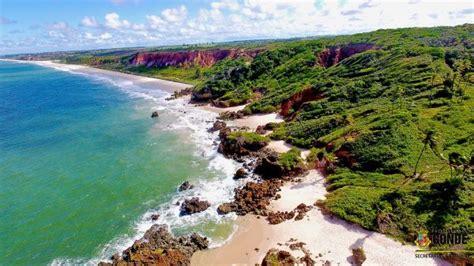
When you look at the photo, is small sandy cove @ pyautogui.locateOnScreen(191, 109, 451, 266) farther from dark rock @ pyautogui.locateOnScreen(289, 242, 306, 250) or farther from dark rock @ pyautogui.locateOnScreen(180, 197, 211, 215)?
dark rock @ pyautogui.locateOnScreen(180, 197, 211, 215)

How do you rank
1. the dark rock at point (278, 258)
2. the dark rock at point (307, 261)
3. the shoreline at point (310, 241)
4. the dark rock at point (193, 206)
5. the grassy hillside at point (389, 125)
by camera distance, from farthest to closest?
the dark rock at point (193, 206) < the grassy hillside at point (389, 125) < the shoreline at point (310, 241) < the dark rock at point (307, 261) < the dark rock at point (278, 258)

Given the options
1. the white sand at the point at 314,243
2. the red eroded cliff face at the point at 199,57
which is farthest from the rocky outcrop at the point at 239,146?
the red eroded cliff face at the point at 199,57

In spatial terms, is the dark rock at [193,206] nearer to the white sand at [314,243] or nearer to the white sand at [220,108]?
the white sand at [314,243]

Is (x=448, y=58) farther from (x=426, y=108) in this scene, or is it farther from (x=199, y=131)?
(x=199, y=131)

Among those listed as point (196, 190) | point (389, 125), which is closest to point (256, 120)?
point (389, 125)

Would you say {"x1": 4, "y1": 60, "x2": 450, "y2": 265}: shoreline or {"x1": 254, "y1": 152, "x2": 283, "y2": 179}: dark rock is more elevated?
{"x1": 254, "y1": 152, "x2": 283, "y2": 179}: dark rock

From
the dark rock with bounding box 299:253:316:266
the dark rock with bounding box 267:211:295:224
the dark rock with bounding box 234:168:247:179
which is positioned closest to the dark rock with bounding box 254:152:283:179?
the dark rock with bounding box 234:168:247:179
